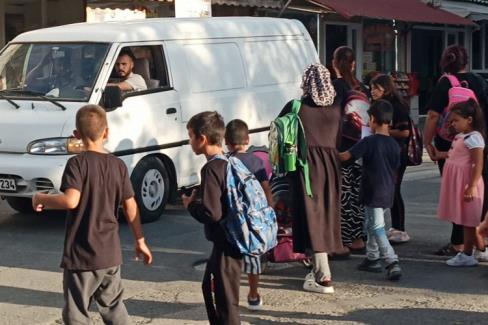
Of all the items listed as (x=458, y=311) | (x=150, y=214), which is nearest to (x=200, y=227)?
(x=150, y=214)

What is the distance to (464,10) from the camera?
25609 millimetres

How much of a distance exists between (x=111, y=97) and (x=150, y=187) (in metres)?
1.12

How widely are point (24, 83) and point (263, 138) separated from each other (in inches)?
122

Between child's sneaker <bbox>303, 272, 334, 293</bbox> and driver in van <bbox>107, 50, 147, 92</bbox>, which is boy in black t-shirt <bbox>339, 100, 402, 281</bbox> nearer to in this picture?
child's sneaker <bbox>303, 272, 334, 293</bbox>

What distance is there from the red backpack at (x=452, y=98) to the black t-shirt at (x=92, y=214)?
3668mm

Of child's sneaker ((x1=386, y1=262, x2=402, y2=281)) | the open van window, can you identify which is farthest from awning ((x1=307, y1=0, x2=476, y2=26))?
child's sneaker ((x1=386, y1=262, x2=402, y2=281))

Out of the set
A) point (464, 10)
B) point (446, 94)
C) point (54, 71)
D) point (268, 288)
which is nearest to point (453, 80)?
point (446, 94)

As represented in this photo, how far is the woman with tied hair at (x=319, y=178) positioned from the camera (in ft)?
21.6

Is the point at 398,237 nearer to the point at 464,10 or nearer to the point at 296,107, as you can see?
the point at 296,107

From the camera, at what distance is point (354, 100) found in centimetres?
761

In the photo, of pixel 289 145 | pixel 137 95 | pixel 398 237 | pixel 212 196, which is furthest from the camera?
pixel 137 95

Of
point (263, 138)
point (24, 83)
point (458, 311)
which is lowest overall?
point (458, 311)

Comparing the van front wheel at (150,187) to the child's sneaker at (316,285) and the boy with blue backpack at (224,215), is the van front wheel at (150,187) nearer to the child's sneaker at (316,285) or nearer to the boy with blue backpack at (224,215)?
the child's sneaker at (316,285)

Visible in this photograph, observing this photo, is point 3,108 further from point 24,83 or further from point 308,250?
point 308,250
